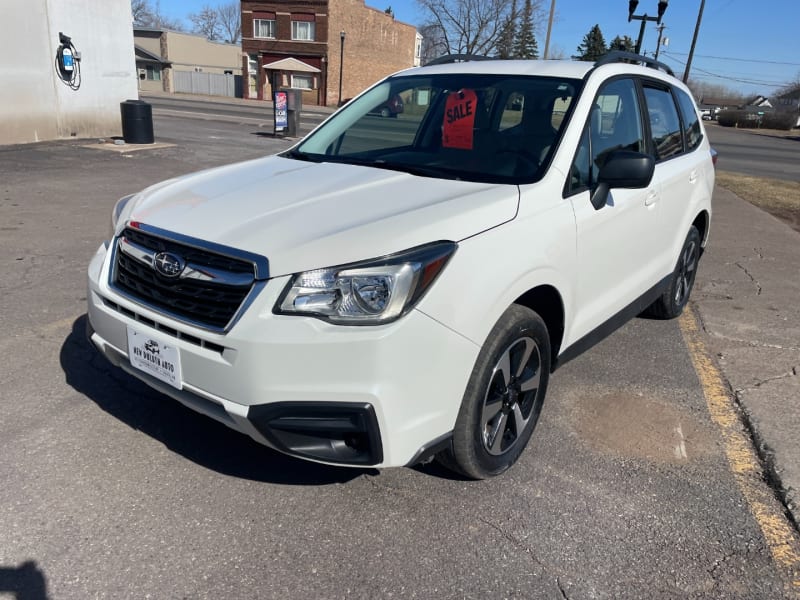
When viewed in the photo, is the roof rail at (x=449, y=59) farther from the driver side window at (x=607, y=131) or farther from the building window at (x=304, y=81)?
Answer: the building window at (x=304, y=81)

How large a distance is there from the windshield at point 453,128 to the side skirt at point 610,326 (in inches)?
38.4

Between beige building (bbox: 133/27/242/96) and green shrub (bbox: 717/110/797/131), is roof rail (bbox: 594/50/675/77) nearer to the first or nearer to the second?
beige building (bbox: 133/27/242/96)

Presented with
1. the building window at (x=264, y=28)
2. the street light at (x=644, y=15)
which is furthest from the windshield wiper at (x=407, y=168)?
the building window at (x=264, y=28)

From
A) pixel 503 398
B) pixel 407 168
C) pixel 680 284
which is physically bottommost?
pixel 680 284

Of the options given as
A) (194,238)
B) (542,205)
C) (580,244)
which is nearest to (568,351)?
(580,244)

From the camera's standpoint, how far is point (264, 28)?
52844 mm

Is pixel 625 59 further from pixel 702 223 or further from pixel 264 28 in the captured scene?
pixel 264 28

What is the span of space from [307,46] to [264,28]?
428 centimetres

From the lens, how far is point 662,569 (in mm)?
2523

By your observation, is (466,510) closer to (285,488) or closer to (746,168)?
(285,488)

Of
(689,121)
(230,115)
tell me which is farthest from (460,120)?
(230,115)

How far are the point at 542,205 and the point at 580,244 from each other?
382 mm

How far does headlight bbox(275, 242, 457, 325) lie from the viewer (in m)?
2.26

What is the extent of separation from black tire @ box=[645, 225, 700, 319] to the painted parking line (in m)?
0.37
